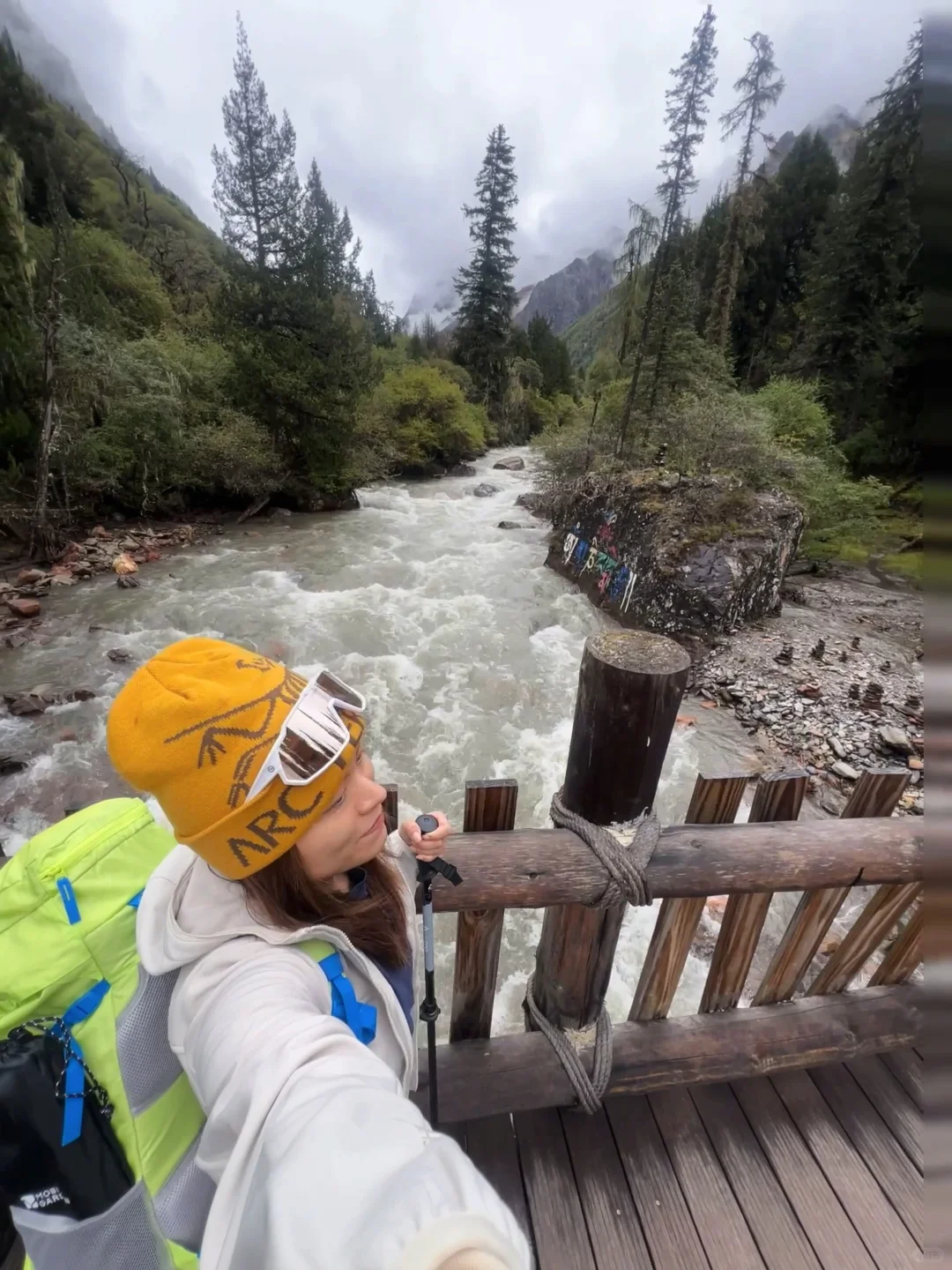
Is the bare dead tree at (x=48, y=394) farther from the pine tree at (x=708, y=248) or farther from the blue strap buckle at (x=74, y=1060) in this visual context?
the pine tree at (x=708, y=248)

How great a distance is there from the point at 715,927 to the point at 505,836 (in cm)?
302

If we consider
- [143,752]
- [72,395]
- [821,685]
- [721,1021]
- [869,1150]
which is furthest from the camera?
[72,395]

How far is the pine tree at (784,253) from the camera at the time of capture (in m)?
22.3

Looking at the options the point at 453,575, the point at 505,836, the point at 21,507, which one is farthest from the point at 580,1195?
the point at 21,507

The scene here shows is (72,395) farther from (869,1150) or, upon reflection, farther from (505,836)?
(869,1150)

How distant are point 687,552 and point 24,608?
826 centimetres

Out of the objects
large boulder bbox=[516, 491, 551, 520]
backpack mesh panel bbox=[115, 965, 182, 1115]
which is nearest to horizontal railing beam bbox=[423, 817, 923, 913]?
backpack mesh panel bbox=[115, 965, 182, 1115]

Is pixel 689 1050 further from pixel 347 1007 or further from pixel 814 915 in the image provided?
pixel 347 1007

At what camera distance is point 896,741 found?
17.0 feet

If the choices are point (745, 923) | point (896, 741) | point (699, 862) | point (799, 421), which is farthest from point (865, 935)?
point (799, 421)

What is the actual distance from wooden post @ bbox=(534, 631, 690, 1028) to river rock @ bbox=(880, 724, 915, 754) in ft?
16.0

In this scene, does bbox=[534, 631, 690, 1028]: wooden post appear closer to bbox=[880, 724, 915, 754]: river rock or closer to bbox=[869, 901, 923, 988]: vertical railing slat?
bbox=[869, 901, 923, 988]: vertical railing slat

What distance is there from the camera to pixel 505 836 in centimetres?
143

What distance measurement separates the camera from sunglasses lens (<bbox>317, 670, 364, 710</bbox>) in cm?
118
